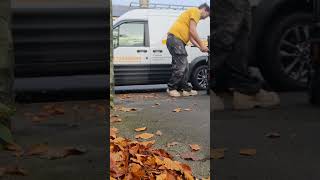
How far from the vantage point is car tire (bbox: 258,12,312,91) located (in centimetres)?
79

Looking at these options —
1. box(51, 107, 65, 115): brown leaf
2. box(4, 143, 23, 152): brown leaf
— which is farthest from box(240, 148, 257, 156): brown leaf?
box(51, 107, 65, 115): brown leaf

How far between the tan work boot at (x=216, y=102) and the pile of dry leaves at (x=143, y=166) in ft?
2.52

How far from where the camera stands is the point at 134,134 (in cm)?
252

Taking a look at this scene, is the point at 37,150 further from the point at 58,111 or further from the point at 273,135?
the point at 273,135

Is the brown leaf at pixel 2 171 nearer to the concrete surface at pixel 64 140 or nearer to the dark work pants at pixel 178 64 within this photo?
the concrete surface at pixel 64 140

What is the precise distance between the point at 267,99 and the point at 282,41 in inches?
8.2

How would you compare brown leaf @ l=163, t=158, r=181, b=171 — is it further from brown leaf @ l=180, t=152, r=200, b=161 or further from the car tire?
the car tire

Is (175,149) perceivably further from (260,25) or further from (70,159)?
(260,25)

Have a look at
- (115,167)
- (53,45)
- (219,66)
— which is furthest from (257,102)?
(115,167)

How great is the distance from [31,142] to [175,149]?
0.73 metres

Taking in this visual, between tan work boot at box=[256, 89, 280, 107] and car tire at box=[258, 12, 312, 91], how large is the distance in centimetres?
5

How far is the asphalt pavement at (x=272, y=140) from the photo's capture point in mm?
1073

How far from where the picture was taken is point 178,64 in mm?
2266

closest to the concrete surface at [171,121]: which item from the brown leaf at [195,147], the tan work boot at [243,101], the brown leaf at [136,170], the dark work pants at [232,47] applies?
the brown leaf at [195,147]
